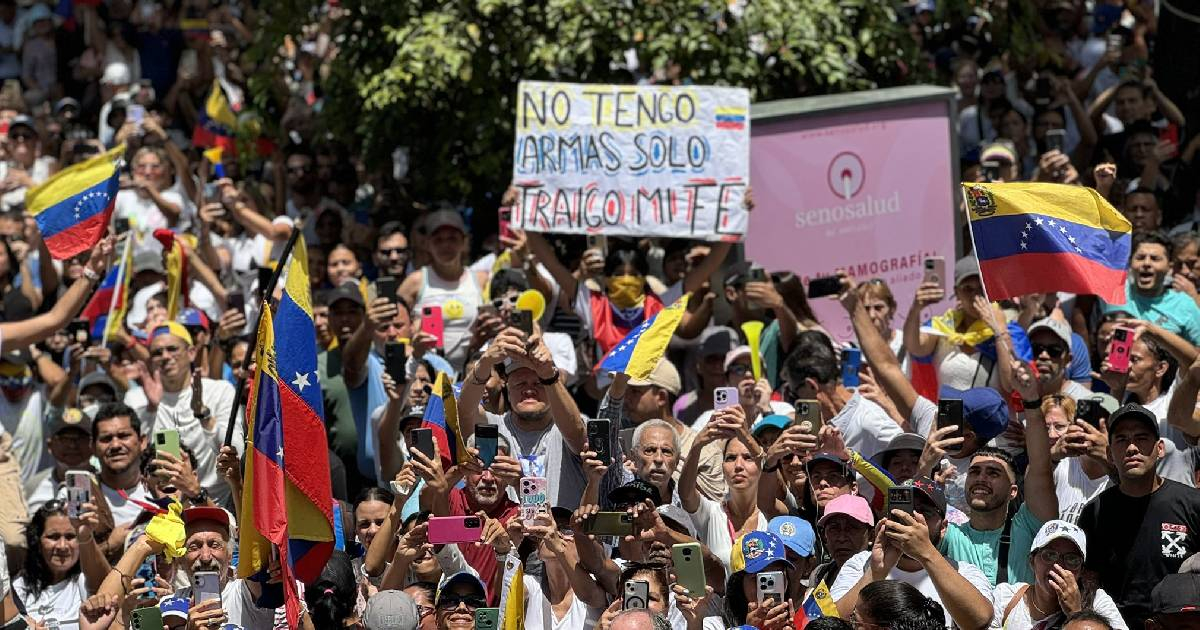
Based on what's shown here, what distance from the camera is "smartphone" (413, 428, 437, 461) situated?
9461mm

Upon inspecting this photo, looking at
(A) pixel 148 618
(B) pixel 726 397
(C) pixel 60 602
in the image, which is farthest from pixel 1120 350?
(C) pixel 60 602

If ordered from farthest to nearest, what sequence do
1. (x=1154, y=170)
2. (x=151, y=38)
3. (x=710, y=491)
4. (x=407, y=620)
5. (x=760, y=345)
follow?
(x=151, y=38)
(x=1154, y=170)
(x=760, y=345)
(x=710, y=491)
(x=407, y=620)

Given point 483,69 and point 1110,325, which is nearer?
point 1110,325

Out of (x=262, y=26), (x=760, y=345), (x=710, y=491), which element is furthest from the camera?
(x=262, y=26)

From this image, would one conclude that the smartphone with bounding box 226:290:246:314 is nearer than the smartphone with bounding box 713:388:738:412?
No

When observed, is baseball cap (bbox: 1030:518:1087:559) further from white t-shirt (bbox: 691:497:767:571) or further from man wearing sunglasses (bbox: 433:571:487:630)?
man wearing sunglasses (bbox: 433:571:487:630)

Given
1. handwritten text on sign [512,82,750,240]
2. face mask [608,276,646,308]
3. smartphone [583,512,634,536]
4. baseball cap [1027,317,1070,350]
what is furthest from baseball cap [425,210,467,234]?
smartphone [583,512,634,536]

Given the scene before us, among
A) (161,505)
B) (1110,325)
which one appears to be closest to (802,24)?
(1110,325)

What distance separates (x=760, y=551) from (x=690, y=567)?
0.39 m

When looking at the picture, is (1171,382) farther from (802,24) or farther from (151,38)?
(151,38)

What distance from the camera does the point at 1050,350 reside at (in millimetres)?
10750

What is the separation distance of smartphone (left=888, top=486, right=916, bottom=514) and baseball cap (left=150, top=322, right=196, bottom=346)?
17.5 feet

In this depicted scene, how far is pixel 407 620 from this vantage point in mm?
8648

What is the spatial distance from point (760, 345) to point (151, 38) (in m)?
8.83
